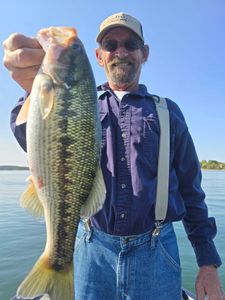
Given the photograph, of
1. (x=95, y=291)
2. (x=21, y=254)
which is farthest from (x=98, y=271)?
(x=21, y=254)

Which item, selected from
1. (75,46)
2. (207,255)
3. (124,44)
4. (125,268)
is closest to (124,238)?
(125,268)

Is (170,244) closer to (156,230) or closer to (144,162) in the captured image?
(156,230)

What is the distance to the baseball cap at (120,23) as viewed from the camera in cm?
376

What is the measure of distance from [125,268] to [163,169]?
2.99 ft

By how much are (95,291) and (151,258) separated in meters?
0.56

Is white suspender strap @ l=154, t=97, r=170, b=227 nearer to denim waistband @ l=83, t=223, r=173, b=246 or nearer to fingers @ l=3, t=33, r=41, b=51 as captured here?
denim waistband @ l=83, t=223, r=173, b=246

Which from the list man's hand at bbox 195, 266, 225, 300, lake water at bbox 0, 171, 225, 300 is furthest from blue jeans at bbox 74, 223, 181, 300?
lake water at bbox 0, 171, 225, 300

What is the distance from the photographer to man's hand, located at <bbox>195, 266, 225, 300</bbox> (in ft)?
11.8

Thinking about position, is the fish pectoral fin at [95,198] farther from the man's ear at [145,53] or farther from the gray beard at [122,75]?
the man's ear at [145,53]

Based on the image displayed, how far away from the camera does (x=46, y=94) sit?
2447 mm

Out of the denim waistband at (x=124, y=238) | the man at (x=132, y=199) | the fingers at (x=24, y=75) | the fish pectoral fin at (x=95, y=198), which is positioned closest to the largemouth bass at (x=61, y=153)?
the fish pectoral fin at (x=95, y=198)

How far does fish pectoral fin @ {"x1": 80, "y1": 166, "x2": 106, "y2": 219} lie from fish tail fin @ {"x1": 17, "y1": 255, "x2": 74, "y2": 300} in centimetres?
46

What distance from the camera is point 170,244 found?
3467mm

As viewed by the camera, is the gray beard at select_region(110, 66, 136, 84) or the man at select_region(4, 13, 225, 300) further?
the gray beard at select_region(110, 66, 136, 84)
